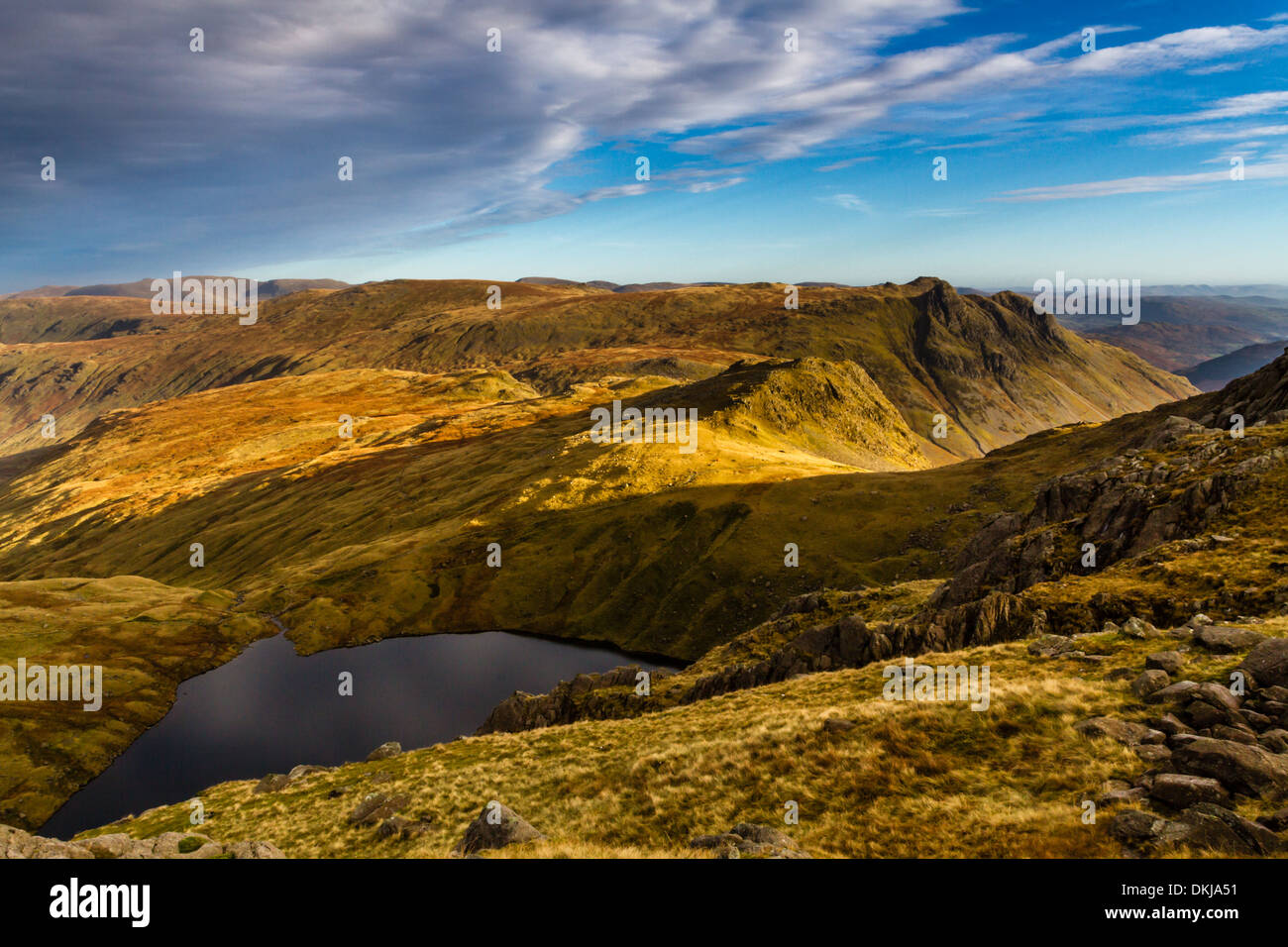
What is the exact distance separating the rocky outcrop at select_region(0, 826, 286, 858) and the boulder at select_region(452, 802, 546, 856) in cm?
857

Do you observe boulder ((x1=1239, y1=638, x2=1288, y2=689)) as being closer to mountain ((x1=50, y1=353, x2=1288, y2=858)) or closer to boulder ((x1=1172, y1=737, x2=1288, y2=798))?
mountain ((x1=50, y1=353, x2=1288, y2=858))

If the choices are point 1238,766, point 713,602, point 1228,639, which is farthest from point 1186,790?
point 713,602

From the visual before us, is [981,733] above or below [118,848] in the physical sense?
above

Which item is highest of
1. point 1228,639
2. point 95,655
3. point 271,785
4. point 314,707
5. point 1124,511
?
point 1124,511

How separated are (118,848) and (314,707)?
271 ft

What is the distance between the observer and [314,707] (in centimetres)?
9612

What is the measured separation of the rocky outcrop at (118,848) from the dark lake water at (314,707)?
59618mm

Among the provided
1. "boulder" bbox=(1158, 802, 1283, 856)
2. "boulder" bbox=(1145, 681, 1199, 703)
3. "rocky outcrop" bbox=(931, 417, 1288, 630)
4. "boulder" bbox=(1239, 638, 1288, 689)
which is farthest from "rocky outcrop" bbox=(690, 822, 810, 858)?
"rocky outcrop" bbox=(931, 417, 1288, 630)

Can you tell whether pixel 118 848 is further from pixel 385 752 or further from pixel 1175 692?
pixel 1175 692

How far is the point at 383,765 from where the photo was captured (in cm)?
4378

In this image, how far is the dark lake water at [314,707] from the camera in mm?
80438

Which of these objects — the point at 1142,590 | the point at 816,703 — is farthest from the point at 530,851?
the point at 1142,590

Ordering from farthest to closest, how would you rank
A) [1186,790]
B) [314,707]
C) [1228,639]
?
[314,707], [1228,639], [1186,790]

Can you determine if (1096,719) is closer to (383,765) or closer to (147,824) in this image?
(383,765)
